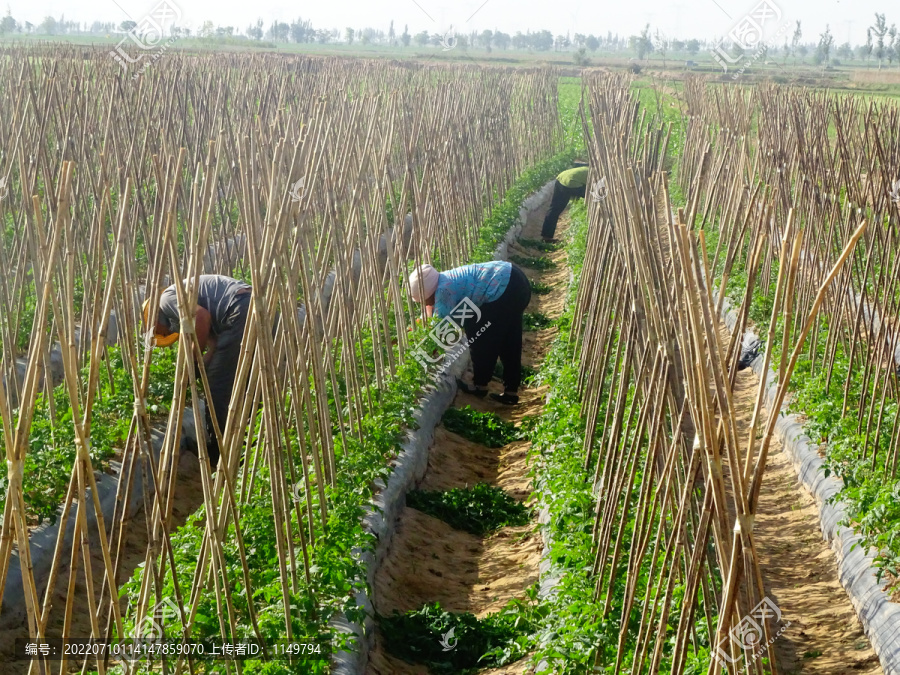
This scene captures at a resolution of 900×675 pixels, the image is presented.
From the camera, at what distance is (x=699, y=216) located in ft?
35.5

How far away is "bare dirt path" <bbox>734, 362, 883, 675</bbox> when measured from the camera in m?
3.42

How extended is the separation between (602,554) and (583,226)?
23.0 ft

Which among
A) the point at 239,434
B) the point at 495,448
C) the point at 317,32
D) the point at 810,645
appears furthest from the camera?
the point at 317,32

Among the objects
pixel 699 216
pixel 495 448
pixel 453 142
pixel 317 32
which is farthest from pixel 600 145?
pixel 317 32

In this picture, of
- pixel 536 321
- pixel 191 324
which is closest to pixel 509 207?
pixel 536 321

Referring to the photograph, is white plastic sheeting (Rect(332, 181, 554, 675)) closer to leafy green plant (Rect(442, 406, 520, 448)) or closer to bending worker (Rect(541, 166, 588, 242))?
leafy green plant (Rect(442, 406, 520, 448))

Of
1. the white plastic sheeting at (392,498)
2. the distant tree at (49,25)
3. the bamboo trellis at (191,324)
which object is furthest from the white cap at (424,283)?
the distant tree at (49,25)

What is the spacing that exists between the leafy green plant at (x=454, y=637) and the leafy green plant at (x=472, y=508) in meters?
1.00

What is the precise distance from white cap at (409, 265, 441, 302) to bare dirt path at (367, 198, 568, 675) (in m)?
0.84

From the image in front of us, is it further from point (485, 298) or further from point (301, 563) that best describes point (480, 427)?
point (301, 563)

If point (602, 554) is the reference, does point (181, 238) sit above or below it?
above

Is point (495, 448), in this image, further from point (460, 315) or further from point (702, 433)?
point (702, 433)

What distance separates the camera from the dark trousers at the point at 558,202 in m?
11.3

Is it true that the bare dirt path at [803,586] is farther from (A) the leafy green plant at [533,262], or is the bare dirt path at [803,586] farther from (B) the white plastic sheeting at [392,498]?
(A) the leafy green plant at [533,262]
